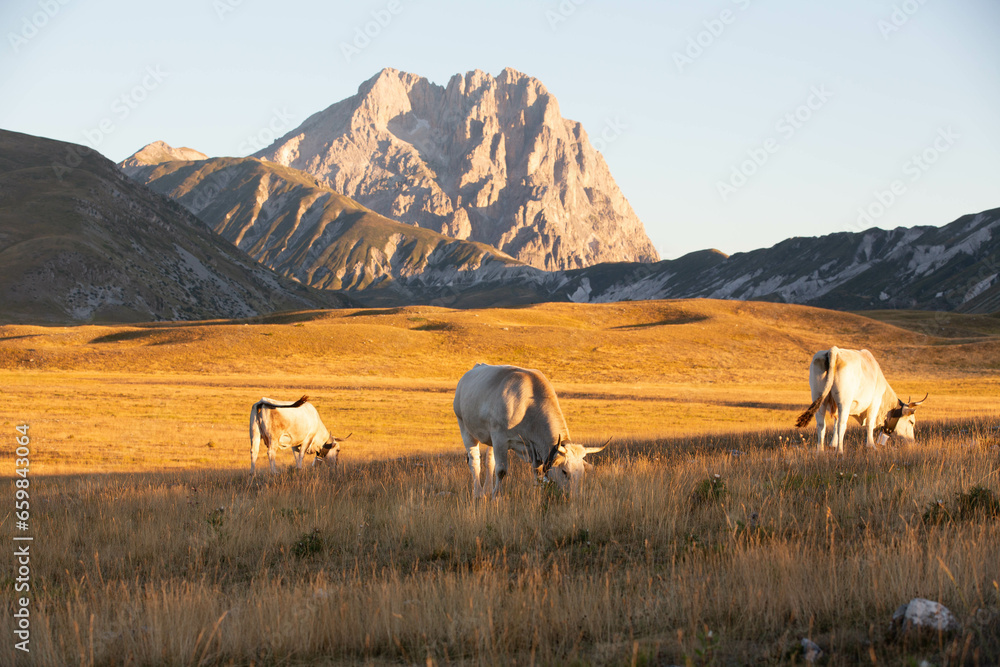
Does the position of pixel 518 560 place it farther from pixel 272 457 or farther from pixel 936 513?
pixel 272 457

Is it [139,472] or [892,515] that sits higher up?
[892,515]

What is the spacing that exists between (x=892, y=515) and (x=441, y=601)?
239 inches

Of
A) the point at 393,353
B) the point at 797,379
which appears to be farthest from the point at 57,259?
the point at 797,379

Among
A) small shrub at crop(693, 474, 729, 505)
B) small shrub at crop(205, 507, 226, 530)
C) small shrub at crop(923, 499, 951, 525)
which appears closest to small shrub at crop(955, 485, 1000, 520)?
small shrub at crop(923, 499, 951, 525)

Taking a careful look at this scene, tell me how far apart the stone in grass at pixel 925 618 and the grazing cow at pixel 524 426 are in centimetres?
582

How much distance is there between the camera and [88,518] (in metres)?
11.2

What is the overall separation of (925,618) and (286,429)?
17.4 metres

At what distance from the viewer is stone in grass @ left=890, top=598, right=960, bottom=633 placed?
15.8ft

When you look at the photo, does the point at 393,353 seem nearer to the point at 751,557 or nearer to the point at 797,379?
the point at 797,379

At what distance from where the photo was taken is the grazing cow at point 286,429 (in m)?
19.0

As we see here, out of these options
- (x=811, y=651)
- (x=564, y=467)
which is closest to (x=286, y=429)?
(x=564, y=467)

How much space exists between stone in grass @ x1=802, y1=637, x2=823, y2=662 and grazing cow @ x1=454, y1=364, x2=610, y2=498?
5749mm

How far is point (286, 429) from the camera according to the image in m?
19.4

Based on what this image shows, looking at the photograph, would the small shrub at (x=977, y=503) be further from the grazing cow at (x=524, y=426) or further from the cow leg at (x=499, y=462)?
the cow leg at (x=499, y=462)
